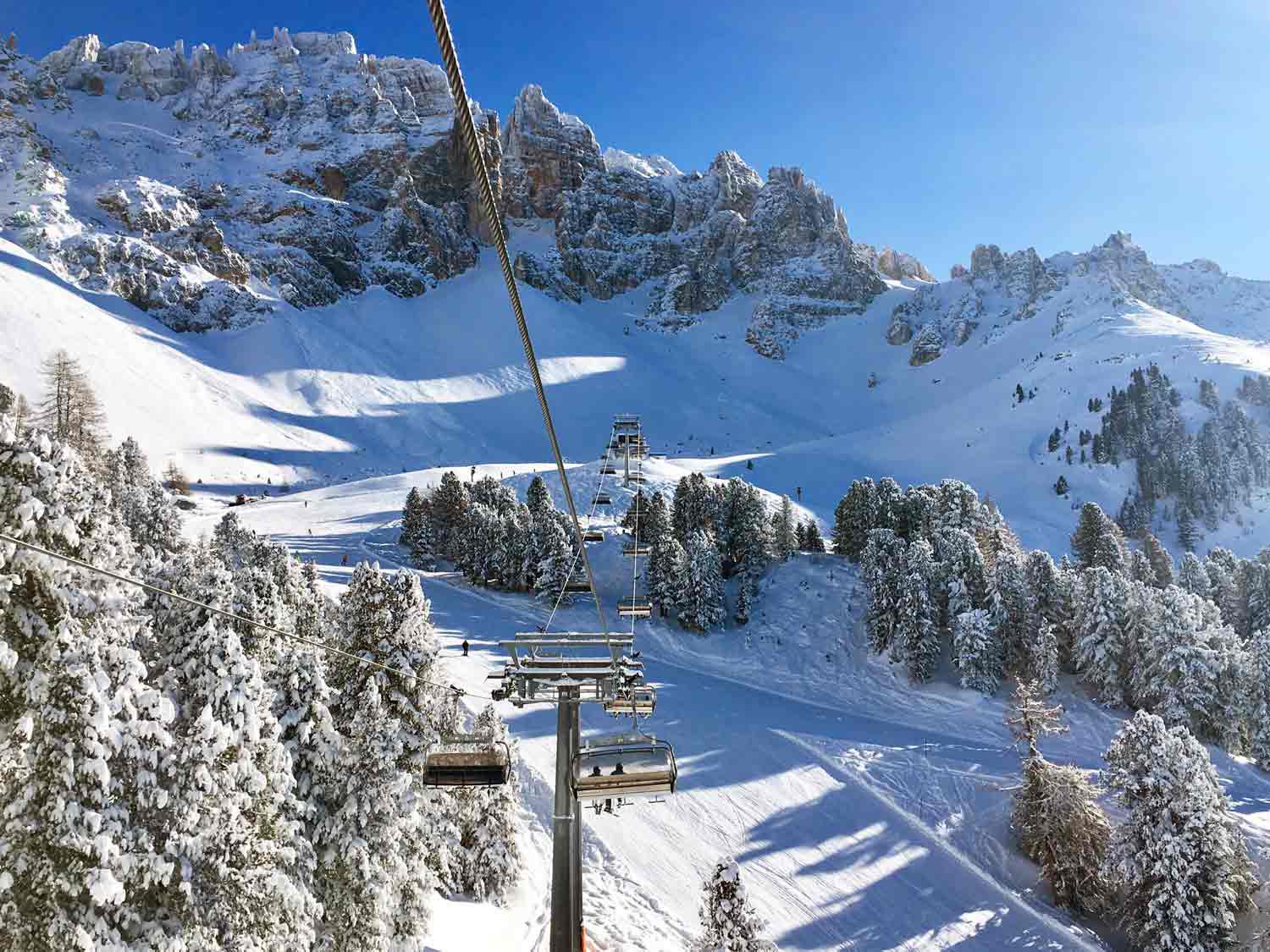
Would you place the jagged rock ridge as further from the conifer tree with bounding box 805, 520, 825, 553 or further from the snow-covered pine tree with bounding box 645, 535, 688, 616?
the conifer tree with bounding box 805, 520, 825, 553

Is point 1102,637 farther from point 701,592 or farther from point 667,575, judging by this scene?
point 667,575

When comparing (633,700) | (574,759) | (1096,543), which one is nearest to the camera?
(574,759)

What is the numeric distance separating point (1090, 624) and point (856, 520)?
58.1 feet

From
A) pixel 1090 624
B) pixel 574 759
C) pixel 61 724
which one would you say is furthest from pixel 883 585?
pixel 61 724

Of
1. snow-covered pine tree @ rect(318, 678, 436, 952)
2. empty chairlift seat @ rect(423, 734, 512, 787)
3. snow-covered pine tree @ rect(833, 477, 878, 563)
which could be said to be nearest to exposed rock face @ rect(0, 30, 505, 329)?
snow-covered pine tree @ rect(833, 477, 878, 563)

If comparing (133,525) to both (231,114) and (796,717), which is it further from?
(231,114)

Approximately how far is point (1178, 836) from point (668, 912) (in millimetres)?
15644

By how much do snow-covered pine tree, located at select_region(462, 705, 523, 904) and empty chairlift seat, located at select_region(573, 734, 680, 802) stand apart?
11.6m

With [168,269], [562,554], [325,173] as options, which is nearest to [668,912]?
[562,554]

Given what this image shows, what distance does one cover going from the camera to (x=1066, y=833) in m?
23.8

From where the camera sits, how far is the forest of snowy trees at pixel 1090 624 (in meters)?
34.0

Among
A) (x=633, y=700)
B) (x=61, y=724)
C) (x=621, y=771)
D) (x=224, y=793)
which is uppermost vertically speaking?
(x=61, y=724)

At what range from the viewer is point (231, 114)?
181 metres

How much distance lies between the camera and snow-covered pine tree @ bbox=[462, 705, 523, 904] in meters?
20.5
